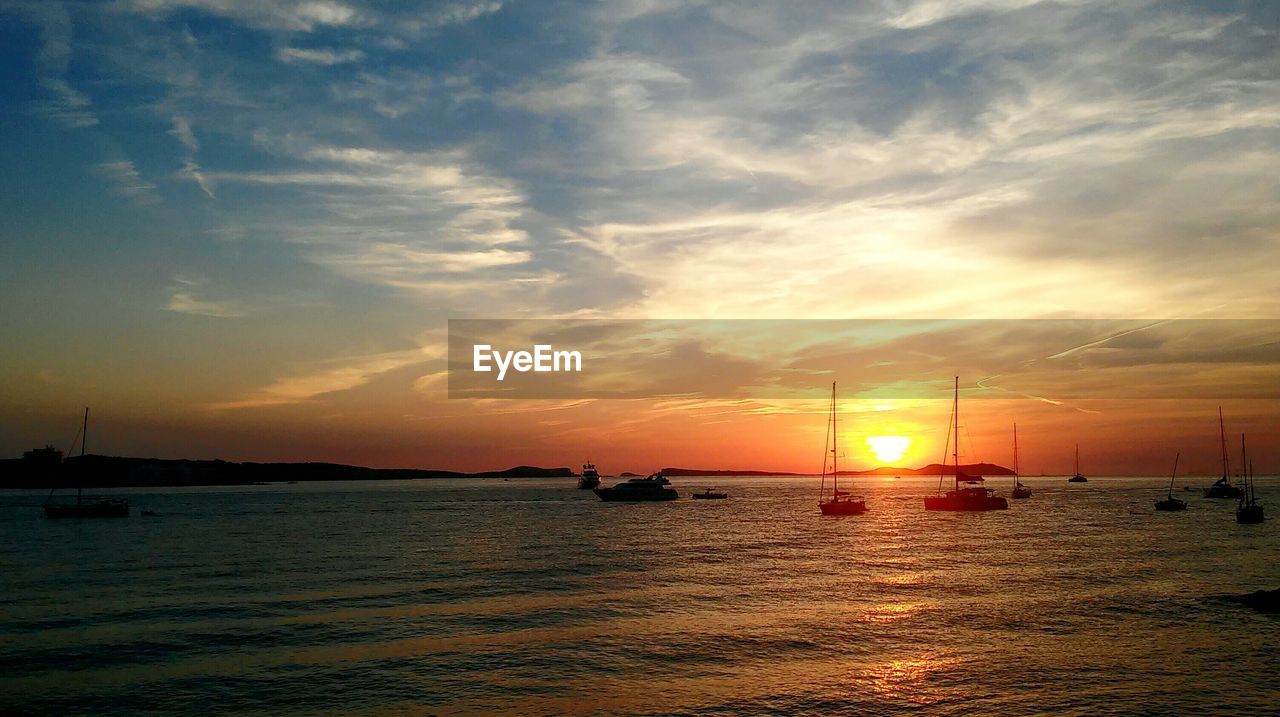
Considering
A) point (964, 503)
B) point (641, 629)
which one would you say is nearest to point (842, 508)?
point (964, 503)

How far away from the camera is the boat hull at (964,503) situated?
127438mm

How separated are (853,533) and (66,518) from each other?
115358 mm

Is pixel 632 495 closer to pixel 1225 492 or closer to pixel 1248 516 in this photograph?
pixel 1248 516

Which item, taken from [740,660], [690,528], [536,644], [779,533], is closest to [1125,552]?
[779,533]

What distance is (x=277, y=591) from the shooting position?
47312mm

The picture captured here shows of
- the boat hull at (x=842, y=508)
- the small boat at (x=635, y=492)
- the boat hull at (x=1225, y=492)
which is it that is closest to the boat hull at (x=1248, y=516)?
the boat hull at (x=842, y=508)

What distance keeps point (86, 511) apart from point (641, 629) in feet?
392

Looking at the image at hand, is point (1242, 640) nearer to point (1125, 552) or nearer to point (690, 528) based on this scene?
point (1125, 552)

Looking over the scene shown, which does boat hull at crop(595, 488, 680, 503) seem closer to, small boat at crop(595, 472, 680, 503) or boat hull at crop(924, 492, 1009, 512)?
Answer: small boat at crop(595, 472, 680, 503)

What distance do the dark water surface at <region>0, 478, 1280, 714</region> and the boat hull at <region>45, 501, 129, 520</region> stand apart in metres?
50.5

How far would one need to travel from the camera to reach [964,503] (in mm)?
127938

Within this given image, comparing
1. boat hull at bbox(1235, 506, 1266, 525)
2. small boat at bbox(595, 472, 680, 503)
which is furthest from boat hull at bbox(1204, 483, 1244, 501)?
small boat at bbox(595, 472, 680, 503)

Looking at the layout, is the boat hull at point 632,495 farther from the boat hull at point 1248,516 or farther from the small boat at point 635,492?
the boat hull at point 1248,516

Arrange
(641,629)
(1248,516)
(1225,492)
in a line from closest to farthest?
1. (641,629)
2. (1248,516)
3. (1225,492)
